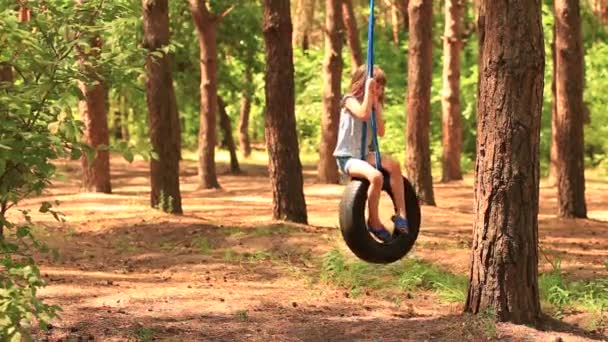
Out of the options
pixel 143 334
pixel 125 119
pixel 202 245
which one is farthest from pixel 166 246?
pixel 125 119

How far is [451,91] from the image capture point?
77.9 ft

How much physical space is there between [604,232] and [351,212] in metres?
8.01

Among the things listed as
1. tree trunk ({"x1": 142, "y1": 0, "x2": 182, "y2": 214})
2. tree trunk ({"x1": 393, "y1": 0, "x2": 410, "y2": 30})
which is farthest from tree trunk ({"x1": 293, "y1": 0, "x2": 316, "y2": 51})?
tree trunk ({"x1": 142, "y1": 0, "x2": 182, "y2": 214})

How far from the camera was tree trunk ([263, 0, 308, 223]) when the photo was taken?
13.5 metres

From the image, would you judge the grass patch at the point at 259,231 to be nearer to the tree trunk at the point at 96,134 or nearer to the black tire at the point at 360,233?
the tree trunk at the point at 96,134

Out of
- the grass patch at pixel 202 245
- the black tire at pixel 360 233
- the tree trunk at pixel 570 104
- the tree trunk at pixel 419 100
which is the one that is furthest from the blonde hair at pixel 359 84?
the tree trunk at pixel 419 100

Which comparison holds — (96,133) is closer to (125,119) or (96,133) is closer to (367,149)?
(367,149)

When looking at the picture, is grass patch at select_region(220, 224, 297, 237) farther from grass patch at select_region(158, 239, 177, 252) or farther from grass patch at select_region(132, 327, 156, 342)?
grass patch at select_region(132, 327, 156, 342)

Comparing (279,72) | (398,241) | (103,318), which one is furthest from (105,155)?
(398,241)

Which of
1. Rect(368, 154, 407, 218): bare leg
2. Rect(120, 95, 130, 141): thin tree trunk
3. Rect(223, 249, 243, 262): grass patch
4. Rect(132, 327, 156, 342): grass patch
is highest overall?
Rect(120, 95, 130, 141): thin tree trunk

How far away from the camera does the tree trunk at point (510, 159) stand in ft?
26.5

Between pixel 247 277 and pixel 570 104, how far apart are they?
23.7 ft

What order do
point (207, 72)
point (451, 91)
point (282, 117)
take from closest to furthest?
point (282, 117), point (207, 72), point (451, 91)

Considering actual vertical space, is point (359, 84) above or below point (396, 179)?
above
